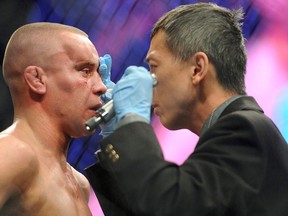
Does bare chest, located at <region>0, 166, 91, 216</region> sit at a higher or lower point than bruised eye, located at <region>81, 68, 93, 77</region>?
lower

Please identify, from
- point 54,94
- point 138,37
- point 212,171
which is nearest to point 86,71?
A: point 54,94

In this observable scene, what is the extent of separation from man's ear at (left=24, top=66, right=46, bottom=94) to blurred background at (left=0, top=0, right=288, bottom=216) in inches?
39.1

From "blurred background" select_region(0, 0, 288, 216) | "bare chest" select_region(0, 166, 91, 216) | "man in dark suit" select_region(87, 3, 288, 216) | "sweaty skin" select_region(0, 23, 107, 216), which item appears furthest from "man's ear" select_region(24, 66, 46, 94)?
"blurred background" select_region(0, 0, 288, 216)

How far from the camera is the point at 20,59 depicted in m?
1.75

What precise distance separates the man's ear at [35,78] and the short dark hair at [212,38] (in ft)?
1.28

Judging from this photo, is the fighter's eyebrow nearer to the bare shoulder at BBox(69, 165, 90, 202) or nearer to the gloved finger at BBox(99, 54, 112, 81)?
the gloved finger at BBox(99, 54, 112, 81)

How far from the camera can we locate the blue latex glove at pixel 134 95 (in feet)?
4.32

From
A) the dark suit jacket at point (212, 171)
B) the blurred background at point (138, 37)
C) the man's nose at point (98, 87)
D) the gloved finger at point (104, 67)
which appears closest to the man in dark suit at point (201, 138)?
the dark suit jacket at point (212, 171)

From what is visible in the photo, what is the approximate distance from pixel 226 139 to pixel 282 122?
2028 millimetres

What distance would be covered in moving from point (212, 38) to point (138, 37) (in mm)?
1453

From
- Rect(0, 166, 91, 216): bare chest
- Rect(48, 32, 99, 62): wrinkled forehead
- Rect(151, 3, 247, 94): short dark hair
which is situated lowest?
Rect(0, 166, 91, 216): bare chest

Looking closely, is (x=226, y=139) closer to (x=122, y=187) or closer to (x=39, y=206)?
(x=122, y=187)

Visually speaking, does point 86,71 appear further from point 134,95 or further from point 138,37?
point 138,37

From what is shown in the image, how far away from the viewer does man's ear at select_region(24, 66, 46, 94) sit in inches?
67.8
